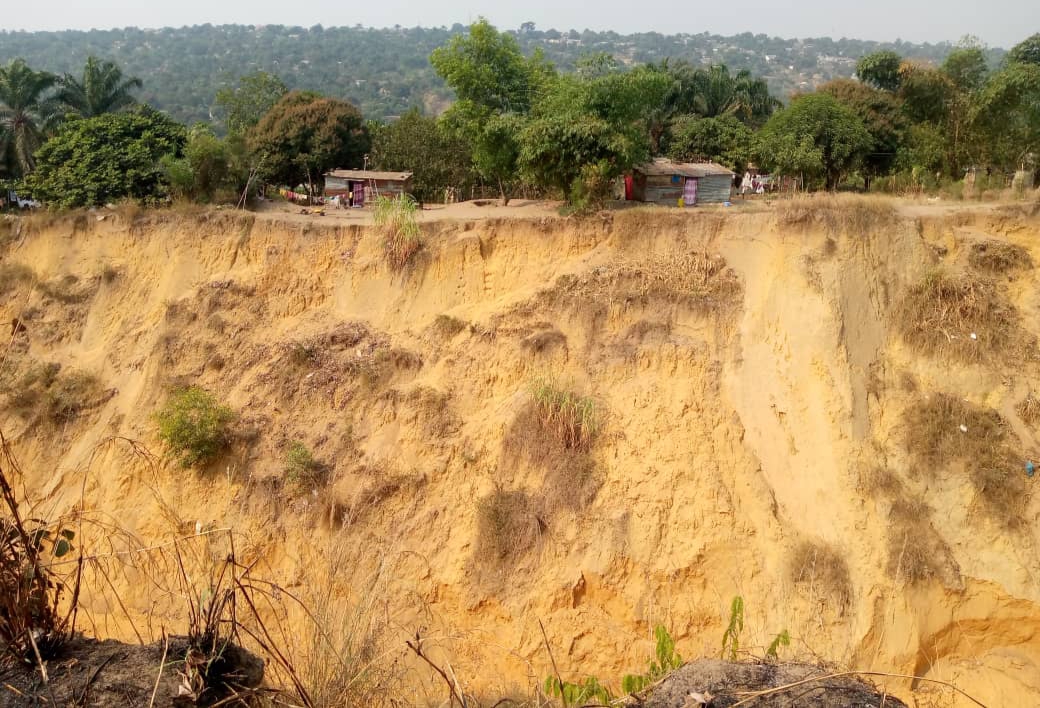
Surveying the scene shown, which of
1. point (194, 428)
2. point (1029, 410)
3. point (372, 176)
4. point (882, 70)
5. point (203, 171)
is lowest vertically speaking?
point (194, 428)

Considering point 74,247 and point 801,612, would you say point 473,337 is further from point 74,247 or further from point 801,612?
point 74,247

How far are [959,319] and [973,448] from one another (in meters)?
3.01

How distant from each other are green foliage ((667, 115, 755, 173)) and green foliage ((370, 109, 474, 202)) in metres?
9.11

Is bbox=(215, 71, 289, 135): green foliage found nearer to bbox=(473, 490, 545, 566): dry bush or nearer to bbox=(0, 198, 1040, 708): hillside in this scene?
bbox=(0, 198, 1040, 708): hillside

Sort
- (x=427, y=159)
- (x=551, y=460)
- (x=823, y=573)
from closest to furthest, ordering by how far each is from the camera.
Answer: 1. (x=823, y=573)
2. (x=551, y=460)
3. (x=427, y=159)

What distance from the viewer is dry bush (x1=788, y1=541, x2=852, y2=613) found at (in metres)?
11.9

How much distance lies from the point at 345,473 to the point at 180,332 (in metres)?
6.61

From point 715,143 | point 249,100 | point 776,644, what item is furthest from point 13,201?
point 776,644

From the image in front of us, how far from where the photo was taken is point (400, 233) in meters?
18.2

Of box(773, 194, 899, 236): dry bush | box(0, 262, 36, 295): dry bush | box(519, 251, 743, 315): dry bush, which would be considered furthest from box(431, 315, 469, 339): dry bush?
box(0, 262, 36, 295): dry bush

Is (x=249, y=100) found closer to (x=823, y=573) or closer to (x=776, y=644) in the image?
(x=823, y=573)

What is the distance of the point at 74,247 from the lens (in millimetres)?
20828

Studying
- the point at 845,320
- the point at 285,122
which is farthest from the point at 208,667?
the point at 285,122

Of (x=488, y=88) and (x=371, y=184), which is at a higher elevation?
(x=488, y=88)
